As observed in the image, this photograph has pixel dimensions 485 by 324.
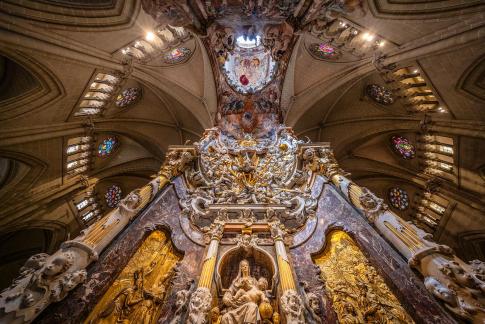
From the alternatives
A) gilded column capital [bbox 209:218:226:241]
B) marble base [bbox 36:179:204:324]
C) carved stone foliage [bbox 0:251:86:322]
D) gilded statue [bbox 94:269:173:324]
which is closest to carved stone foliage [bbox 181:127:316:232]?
gilded column capital [bbox 209:218:226:241]

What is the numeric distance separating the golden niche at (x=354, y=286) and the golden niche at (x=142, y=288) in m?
4.07

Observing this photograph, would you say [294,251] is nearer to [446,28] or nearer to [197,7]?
[197,7]

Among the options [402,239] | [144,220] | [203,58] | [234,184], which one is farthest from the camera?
[203,58]

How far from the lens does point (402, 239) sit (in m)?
4.63

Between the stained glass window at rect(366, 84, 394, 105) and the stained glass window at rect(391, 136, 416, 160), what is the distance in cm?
301

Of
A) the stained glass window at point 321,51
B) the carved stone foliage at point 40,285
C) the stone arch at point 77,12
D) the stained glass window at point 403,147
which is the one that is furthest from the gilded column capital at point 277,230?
the stained glass window at point 403,147

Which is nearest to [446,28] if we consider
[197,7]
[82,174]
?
[197,7]

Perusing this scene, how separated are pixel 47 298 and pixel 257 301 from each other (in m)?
3.76

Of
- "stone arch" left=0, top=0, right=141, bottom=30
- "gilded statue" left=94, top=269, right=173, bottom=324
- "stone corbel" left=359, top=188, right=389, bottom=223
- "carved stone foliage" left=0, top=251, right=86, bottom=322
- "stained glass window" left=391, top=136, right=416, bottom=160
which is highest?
"stone arch" left=0, top=0, right=141, bottom=30

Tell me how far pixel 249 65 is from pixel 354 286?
15.0 meters

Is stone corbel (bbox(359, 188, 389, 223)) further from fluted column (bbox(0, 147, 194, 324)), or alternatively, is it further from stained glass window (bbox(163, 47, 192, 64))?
stained glass window (bbox(163, 47, 192, 64))

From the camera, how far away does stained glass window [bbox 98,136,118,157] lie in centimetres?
1457

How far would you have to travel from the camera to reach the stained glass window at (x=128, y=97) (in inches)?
543

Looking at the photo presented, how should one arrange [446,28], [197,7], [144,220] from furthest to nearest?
[446,28]
[197,7]
[144,220]
